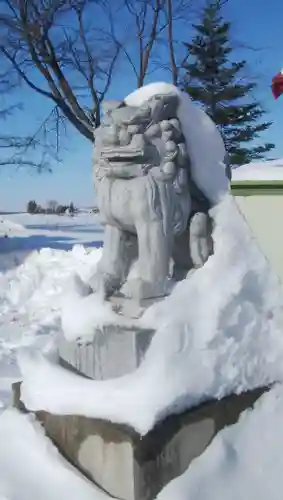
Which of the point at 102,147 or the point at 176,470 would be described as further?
the point at 102,147

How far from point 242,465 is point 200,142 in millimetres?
1374

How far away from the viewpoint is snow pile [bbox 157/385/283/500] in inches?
72.2

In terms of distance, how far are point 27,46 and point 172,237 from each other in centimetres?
840

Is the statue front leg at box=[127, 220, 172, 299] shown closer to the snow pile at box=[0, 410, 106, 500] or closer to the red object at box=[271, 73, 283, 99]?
the snow pile at box=[0, 410, 106, 500]

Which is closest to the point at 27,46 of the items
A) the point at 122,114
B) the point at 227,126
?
the point at 227,126

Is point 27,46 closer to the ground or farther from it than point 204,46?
closer to the ground

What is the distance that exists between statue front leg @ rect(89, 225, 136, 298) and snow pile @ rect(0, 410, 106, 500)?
2.27 feet

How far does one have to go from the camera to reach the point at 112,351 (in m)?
2.08

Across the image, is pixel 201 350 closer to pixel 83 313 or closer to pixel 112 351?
pixel 112 351

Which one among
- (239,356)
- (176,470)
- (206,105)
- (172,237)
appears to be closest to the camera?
(176,470)

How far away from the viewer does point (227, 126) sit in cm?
1227

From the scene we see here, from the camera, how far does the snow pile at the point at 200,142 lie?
2.28m

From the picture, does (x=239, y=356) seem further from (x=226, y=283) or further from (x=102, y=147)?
(x=102, y=147)

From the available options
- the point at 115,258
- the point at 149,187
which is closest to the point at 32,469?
the point at 115,258
